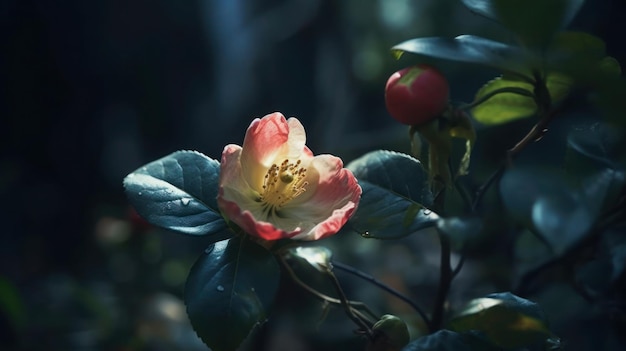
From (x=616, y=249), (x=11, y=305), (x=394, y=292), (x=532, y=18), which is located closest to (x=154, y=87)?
(x=11, y=305)

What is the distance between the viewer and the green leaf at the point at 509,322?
0.80 meters

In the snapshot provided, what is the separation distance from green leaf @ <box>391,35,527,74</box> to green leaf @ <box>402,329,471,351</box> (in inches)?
11.6

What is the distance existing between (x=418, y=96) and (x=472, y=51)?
0.07 meters

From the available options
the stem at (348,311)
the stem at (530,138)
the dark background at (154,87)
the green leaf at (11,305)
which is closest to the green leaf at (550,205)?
the stem at (530,138)

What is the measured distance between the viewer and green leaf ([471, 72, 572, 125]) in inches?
32.6

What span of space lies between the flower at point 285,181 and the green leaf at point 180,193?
0.03 metres

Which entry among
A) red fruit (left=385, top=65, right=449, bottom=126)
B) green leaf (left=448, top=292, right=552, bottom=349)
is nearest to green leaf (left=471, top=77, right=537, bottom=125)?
red fruit (left=385, top=65, right=449, bottom=126)

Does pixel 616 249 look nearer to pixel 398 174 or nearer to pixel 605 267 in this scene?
pixel 605 267

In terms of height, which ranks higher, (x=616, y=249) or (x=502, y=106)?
(x=502, y=106)

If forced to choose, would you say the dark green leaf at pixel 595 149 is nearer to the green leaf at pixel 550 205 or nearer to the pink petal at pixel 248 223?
the green leaf at pixel 550 205

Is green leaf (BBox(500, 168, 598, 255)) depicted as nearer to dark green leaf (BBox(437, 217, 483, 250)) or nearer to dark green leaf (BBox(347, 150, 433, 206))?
dark green leaf (BBox(437, 217, 483, 250))

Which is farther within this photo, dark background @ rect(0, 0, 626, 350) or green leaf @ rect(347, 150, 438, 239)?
dark background @ rect(0, 0, 626, 350)

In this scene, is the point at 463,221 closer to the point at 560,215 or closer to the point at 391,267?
the point at 560,215

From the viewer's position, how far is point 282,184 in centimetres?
96
